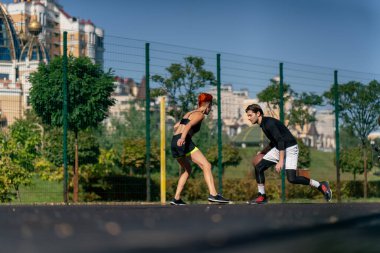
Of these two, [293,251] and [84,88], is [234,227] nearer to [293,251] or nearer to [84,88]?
[293,251]

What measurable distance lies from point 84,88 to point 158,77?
1.81 m

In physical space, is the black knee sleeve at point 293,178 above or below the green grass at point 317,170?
above

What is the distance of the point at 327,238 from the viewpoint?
1.84 meters

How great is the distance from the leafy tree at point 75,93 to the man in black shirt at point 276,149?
5.56 m

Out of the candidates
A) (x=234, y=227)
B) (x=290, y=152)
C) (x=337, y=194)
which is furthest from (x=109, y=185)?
(x=234, y=227)

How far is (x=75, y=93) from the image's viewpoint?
1345cm

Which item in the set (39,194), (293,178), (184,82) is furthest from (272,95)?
(293,178)

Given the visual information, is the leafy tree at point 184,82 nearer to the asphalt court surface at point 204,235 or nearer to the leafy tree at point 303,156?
the leafy tree at point 303,156

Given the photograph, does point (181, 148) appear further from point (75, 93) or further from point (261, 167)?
point (75, 93)

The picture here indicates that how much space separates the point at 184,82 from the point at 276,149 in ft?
24.6

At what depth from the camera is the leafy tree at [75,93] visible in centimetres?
1338

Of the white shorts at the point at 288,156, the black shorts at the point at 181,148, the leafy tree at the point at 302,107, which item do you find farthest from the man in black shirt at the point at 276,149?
the leafy tree at the point at 302,107

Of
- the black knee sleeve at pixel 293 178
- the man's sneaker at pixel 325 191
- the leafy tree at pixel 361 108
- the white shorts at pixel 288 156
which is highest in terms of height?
the leafy tree at pixel 361 108

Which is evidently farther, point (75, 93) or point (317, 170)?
point (317, 170)
